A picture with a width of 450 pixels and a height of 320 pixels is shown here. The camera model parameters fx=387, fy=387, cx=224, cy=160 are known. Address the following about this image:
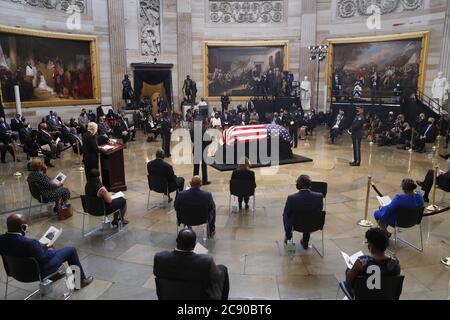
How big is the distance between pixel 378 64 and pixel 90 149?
17.1 m

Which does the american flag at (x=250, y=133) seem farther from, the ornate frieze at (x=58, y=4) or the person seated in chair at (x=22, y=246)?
the ornate frieze at (x=58, y=4)

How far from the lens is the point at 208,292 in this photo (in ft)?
11.3

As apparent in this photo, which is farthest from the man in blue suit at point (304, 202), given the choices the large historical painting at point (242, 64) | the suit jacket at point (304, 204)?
the large historical painting at point (242, 64)

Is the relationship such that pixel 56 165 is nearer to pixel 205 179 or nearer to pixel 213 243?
pixel 205 179

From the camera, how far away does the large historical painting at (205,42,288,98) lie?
2286cm

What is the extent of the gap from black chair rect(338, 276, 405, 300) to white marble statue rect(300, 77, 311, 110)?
19583 mm

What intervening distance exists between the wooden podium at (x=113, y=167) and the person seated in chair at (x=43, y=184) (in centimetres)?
132

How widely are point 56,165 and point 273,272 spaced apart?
9.04 m

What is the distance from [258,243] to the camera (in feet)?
20.3

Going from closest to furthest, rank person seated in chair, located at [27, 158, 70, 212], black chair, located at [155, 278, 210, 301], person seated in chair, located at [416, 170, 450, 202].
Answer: black chair, located at [155, 278, 210, 301], person seated in chair, located at [27, 158, 70, 212], person seated in chair, located at [416, 170, 450, 202]

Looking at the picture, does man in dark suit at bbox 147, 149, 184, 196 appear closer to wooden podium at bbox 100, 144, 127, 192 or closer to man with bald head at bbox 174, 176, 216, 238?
wooden podium at bbox 100, 144, 127, 192

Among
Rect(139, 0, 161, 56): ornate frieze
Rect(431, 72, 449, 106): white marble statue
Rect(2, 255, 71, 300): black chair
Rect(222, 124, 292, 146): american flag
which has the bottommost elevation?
Rect(2, 255, 71, 300): black chair

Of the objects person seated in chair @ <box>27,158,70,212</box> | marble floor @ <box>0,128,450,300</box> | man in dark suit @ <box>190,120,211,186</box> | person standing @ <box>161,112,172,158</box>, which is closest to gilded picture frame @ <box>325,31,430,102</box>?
marble floor @ <box>0,128,450,300</box>
